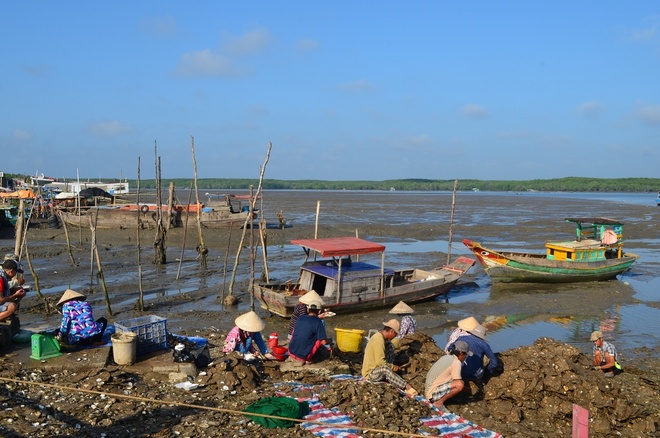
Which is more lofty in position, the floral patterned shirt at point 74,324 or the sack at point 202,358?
the floral patterned shirt at point 74,324

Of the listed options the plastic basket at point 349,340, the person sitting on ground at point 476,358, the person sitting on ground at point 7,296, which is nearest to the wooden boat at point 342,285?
the plastic basket at point 349,340

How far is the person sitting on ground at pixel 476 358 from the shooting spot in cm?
829

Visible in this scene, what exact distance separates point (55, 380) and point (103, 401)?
1178mm

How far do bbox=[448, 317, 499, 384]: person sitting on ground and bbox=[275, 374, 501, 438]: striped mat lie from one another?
2.85 ft

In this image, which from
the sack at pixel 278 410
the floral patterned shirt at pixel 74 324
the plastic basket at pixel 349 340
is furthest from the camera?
the plastic basket at pixel 349 340

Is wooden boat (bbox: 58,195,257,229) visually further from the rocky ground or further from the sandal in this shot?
the sandal

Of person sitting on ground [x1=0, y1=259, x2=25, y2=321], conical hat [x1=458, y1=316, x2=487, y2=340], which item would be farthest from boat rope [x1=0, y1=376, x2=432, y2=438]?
conical hat [x1=458, y1=316, x2=487, y2=340]

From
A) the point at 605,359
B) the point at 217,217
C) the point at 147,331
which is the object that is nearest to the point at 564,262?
the point at 605,359

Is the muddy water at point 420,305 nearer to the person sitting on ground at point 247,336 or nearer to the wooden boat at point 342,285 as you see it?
the wooden boat at point 342,285

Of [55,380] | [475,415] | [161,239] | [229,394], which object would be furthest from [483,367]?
[161,239]

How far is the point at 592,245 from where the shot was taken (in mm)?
21328

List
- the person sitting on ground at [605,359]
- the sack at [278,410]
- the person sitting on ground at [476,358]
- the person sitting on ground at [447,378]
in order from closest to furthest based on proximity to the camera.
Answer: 1. the sack at [278,410]
2. the person sitting on ground at [447,378]
3. the person sitting on ground at [476,358]
4. the person sitting on ground at [605,359]

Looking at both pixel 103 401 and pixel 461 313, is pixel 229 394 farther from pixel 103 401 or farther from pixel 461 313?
pixel 461 313

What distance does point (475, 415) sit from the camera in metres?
7.80
